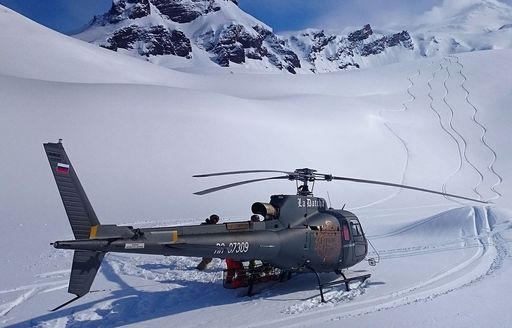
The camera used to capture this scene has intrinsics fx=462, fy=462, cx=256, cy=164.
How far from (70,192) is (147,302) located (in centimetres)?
322

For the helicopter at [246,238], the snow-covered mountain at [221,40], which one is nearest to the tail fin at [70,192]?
the helicopter at [246,238]

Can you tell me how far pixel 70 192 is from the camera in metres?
6.55

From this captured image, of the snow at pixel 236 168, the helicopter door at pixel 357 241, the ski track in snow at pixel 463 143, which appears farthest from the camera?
the ski track in snow at pixel 463 143

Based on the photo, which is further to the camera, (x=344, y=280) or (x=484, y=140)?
(x=484, y=140)

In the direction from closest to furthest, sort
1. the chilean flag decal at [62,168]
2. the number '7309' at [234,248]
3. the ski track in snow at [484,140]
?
the chilean flag decal at [62,168]
the number '7309' at [234,248]
the ski track in snow at [484,140]

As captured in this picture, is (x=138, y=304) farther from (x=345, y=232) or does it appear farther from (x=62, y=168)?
(x=345, y=232)

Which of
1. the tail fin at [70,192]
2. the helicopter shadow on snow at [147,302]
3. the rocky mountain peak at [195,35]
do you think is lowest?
the helicopter shadow on snow at [147,302]

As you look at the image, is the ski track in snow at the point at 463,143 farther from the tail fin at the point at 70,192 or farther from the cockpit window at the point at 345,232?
the tail fin at the point at 70,192

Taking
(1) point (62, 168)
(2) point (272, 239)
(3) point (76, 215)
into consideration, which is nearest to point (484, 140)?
(2) point (272, 239)

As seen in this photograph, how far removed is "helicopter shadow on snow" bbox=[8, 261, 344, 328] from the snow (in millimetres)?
40

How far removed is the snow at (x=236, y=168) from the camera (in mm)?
8406

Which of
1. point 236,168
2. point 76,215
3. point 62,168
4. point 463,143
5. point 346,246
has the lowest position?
point 346,246

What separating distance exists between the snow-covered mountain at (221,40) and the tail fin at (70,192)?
343 feet

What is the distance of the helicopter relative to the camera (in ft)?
21.5
